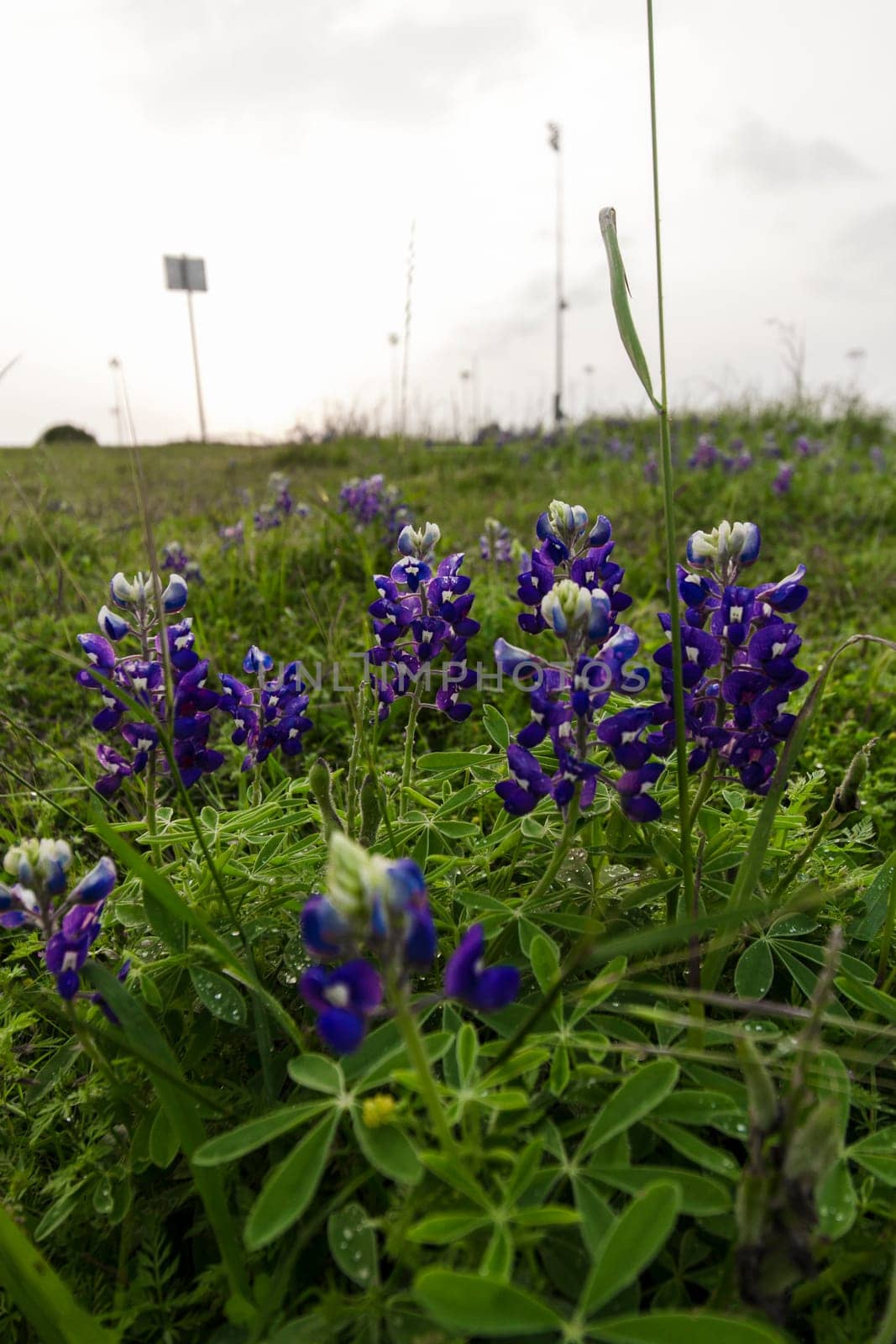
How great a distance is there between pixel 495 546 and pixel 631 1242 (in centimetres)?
352

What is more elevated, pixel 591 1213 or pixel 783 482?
pixel 783 482

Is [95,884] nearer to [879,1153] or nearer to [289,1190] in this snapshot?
[289,1190]

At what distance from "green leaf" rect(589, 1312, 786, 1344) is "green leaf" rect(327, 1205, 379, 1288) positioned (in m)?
0.28

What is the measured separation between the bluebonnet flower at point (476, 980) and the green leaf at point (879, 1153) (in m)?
0.58

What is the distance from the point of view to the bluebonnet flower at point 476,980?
0.97 metres

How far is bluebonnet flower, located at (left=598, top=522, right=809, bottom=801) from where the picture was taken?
152cm

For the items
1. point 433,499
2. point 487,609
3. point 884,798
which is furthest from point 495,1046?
point 433,499

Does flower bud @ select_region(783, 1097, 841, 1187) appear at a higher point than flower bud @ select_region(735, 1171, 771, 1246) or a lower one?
higher

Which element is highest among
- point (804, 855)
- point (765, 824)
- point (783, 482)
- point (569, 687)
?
point (783, 482)

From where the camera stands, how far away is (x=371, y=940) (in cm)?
91

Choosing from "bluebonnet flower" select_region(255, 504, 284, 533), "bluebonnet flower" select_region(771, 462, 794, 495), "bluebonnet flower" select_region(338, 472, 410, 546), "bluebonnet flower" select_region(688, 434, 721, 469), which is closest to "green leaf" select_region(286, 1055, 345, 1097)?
"bluebonnet flower" select_region(338, 472, 410, 546)

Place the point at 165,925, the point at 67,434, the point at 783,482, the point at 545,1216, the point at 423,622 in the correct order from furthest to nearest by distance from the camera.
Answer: the point at 67,434
the point at 783,482
the point at 423,622
the point at 165,925
the point at 545,1216

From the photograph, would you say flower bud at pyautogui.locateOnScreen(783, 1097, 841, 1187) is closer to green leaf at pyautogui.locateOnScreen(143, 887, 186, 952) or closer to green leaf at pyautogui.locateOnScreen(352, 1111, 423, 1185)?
green leaf at pyautogui.locateOnScreen(352, 1111, 423, 1185)

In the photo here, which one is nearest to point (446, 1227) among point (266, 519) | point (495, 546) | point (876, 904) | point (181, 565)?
point (876, 904)
